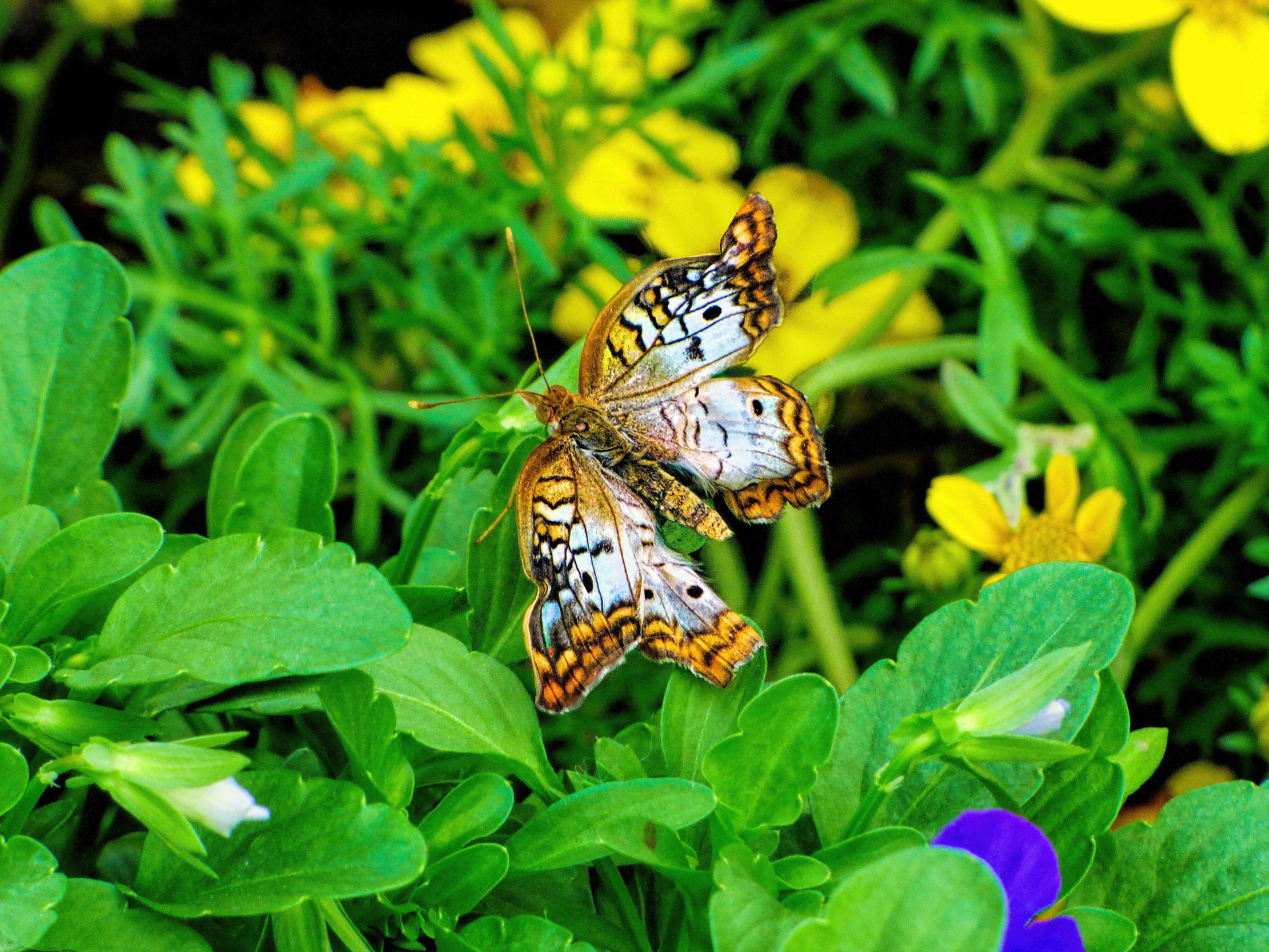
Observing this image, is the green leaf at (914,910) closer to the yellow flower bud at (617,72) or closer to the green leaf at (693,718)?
the green leaf at (693,718)

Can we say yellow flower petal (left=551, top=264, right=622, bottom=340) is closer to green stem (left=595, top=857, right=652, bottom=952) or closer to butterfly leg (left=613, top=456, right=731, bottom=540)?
butterfly leg (left=613, top=456, right=731, bottom=540)

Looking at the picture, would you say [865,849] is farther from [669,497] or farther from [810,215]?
[810,215]

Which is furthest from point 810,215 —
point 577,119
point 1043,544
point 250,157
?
point 250,157

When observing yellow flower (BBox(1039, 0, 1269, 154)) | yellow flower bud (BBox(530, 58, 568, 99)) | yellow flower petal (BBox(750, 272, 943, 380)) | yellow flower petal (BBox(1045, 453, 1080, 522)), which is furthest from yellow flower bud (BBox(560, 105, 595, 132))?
yellow flower petal (BBox(1045, 453, 1080, 522))

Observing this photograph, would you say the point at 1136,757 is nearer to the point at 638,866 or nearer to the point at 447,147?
the point at 638,866

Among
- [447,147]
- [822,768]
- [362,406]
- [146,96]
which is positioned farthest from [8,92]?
[822,768]
